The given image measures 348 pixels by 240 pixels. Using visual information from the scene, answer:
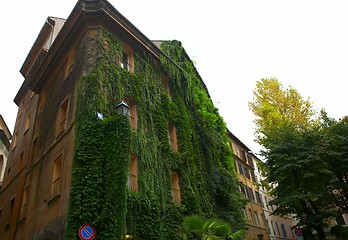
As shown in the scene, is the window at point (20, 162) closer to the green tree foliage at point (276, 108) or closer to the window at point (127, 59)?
the window at point (127, 59)

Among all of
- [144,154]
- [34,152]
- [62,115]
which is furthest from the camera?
[34,152]

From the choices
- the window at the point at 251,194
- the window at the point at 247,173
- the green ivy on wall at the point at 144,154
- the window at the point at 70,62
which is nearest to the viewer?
the green ivy on wall at the point at 144,154

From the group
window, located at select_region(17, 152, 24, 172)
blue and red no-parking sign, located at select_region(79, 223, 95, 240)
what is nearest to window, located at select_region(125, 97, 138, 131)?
blue and red no-parking sign, located at select_region(79, 223, 95, 240)

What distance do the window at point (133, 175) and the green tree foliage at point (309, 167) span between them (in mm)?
11976

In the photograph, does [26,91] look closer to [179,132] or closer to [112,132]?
[179,132]

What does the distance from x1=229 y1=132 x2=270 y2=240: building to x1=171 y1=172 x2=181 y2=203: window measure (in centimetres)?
1713

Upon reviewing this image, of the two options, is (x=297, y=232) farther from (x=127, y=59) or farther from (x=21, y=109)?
(x=21, y=109)

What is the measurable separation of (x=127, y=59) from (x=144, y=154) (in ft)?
22.3

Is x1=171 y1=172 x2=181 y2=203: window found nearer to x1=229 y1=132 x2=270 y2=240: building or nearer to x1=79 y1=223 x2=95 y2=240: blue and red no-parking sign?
x1=79 y1=223 x2=95 y2=240: blue and red no-parking sign

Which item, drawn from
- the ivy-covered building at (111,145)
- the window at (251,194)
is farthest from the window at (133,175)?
the window at (251,194)

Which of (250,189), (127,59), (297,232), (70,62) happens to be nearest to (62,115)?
(70,62)

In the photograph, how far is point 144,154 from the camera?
47.5ft

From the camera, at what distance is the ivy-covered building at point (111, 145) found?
1186 centimetres

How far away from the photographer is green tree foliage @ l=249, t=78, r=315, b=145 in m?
25.5
